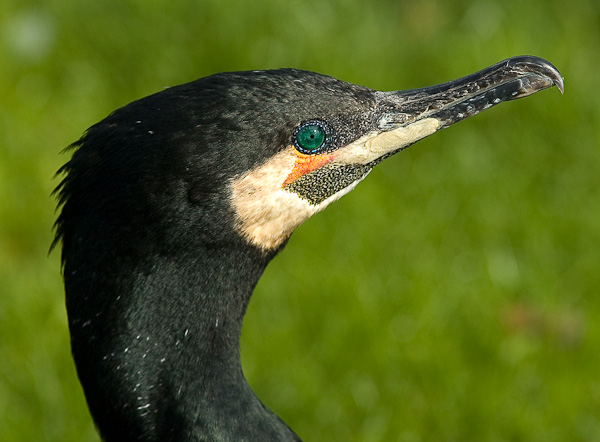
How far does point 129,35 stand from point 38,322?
7.01 ft

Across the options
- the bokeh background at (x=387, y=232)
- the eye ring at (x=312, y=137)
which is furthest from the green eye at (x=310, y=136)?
the bokeh background at (x=387, y=232)

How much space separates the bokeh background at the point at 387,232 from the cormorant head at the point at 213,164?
5.69 ft

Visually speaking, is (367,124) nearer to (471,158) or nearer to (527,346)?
(527,346)

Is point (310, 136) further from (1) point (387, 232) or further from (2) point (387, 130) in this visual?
(1) point (387, 232)

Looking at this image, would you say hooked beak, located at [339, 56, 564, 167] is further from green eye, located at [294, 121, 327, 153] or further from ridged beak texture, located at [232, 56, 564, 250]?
green eye, located at [294, 121, 327, 153]

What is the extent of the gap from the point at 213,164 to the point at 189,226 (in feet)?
0.60

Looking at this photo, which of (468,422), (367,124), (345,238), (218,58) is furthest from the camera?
(218,58)

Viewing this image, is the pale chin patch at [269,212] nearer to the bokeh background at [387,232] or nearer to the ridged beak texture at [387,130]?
the ridged beak texture at [387,130]

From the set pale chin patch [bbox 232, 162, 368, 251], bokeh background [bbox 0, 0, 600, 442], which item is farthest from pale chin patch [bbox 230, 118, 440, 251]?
bokeh background [bbox 0, 0, 600, 442]

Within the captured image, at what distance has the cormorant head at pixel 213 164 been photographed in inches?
101

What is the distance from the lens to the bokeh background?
14.1ft

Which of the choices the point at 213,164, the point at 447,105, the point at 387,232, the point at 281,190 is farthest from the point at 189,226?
the point at 387,232

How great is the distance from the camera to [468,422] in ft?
13.9

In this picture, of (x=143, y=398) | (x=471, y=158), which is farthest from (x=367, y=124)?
(x=471, y=158)
